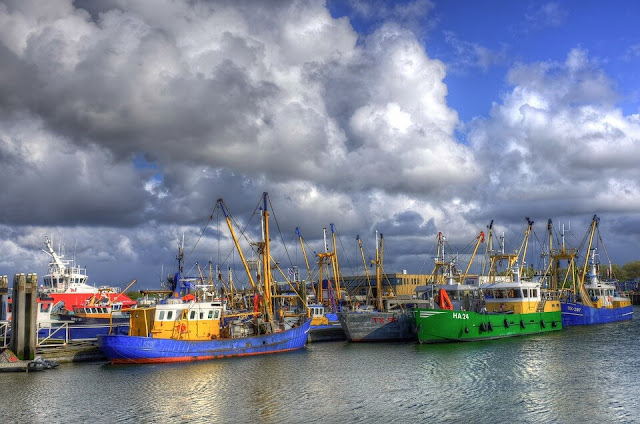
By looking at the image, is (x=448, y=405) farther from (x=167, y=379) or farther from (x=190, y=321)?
(x=190, y=321)

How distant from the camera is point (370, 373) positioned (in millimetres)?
40781

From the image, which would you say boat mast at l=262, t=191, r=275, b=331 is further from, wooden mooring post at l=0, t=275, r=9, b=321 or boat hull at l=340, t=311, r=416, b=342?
wooden mooring post at l=0, t=275, r=9, b=321

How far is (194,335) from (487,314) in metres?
29.1

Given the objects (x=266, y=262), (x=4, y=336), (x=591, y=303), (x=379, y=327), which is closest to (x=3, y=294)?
(x=4, y=336)

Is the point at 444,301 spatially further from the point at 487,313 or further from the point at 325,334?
the point at 325,334

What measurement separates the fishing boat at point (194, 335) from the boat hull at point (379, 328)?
17.7ft

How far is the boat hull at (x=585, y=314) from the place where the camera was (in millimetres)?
76312

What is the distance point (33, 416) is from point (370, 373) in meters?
20.8

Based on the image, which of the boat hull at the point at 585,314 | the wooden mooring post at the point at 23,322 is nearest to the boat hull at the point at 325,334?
the wooden mooring post at the point at 23,322

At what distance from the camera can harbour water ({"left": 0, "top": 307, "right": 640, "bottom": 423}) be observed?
2889 cm

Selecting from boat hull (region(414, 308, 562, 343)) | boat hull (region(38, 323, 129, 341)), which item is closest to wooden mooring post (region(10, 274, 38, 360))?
boat hull (region(38, 323, 129, 341))

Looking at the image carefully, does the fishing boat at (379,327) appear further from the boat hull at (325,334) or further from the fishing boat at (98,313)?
the fishing boat at (98,313)

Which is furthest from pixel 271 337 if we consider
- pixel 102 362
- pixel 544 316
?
pixel 544 316

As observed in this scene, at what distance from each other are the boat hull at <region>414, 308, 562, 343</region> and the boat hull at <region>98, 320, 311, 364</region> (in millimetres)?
14036
